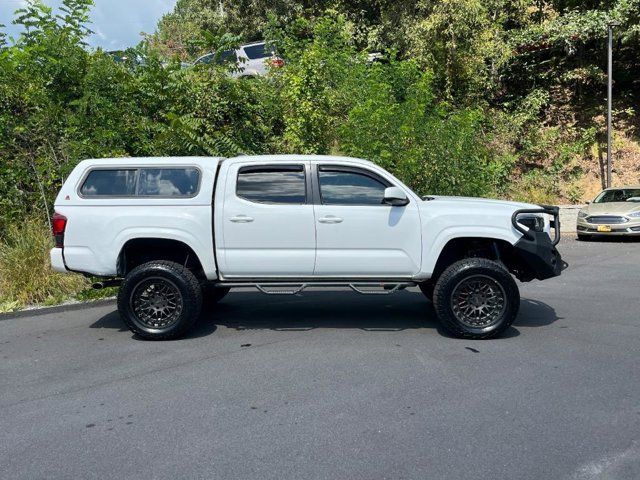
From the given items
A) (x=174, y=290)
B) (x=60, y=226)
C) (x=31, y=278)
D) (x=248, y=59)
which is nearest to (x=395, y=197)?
(x=174, y=290)

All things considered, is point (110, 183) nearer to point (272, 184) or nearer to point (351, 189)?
point (272, 184)

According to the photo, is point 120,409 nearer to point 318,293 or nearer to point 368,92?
point 318,293

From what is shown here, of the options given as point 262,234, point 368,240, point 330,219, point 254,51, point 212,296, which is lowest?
point 212,296

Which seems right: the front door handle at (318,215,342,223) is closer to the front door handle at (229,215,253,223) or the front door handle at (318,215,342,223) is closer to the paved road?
the front door handle at (229,215,253,223)

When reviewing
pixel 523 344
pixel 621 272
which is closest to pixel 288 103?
pixel 621 272

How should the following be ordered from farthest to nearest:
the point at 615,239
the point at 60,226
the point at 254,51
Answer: the point at 254,51 → the point at 615,239 → the point at 60,226

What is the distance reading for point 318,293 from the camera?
912 centimetres

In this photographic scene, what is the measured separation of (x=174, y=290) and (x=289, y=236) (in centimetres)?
138

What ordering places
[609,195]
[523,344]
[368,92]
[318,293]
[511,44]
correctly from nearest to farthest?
[523,344]
[318,293]
[368,92]
[609,195]
[511,44]

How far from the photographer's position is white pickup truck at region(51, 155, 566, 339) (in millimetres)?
6434

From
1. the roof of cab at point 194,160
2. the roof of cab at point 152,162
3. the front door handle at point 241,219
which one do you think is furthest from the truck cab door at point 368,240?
the roof of cab at point 152,162

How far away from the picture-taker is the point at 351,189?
6.63 m

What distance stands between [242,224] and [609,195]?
1422 centimetres

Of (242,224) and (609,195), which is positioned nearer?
(242,224)
